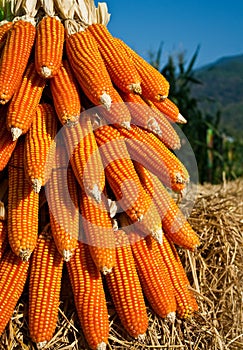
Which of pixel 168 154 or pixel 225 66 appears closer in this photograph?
pixel 168 154

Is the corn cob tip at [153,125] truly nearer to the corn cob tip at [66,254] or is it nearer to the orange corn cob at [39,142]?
the orange corn cob at [39,142]

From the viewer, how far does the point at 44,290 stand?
2.30m

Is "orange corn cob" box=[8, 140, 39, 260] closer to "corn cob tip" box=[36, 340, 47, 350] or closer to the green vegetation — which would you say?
"corn cob tip" box=[36, 340, 47, 350]

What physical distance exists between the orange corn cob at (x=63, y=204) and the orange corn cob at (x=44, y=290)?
0.44 ft

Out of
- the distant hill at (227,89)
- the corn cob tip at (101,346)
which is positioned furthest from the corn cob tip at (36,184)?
the distant hill at (227,89)

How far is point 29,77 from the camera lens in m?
2.43

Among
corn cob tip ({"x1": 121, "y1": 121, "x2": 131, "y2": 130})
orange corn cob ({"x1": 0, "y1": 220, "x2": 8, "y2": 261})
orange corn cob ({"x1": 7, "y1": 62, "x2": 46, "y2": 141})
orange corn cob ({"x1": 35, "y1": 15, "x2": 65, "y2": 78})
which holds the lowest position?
orange corn cob ({"x1": 0, "y1": 220, "x2": 8, "y2": 261})

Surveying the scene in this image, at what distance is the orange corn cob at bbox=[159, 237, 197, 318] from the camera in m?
2.57

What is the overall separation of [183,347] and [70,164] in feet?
3.42

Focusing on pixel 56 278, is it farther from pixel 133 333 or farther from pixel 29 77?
pixel 29 77

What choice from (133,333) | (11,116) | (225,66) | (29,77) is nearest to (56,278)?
(133,333)

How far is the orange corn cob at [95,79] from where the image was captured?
2.30 meters

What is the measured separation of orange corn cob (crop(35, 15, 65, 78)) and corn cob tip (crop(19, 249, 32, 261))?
0.77 meters

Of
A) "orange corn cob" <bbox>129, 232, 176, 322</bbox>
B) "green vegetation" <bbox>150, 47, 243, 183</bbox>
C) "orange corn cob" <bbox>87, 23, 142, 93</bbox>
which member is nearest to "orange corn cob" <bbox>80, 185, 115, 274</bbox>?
"orange corn cob" <bbox>129, 232, 176, 322</bbox>
